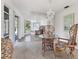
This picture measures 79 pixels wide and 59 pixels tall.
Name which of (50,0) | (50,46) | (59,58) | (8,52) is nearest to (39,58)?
(59,58)

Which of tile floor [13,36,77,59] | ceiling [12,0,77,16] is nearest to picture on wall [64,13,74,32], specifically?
A: ceiling [12,0,77,16]

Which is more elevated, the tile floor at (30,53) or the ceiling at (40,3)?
the ceiling at (40,3)

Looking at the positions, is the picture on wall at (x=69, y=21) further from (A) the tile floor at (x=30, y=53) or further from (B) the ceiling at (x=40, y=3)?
(A) the tile floor at (x=30, y=53)

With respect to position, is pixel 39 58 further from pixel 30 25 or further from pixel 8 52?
pixel 30 25

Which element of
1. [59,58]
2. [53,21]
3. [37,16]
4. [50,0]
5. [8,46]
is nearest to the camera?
[8,46]

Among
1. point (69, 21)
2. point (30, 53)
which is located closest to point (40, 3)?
point (69, 21)

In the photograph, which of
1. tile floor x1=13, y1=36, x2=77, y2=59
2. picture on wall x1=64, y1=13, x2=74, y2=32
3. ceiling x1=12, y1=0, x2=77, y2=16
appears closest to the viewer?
tile floor x1=13, y1=36, x2=77, y2=59

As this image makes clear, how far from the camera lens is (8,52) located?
230 centimetres

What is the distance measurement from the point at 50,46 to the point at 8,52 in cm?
451

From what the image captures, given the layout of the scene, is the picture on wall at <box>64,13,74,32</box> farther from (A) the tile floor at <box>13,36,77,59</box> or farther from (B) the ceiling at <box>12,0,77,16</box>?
(A) the tile floor at <box>13,36,77,59</box>

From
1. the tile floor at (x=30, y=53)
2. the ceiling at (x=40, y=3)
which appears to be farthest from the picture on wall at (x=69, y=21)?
the tile floor at (x=30, y=53)

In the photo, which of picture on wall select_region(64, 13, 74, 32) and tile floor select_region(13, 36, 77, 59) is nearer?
tile floor select_region(13, 36, 77, 59)

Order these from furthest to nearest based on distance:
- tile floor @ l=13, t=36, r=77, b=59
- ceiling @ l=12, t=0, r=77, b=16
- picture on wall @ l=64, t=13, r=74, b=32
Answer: picture on wall @ l=64, t=13, r=74, b=32, ceiling @ l=12, t=0, r=77, b=16, tile floor @ l=13, t=36, r=77, b=59

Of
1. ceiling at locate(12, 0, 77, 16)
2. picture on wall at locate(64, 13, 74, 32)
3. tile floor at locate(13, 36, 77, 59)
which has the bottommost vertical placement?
tile floor at locate(13, 36, 77, 59)
